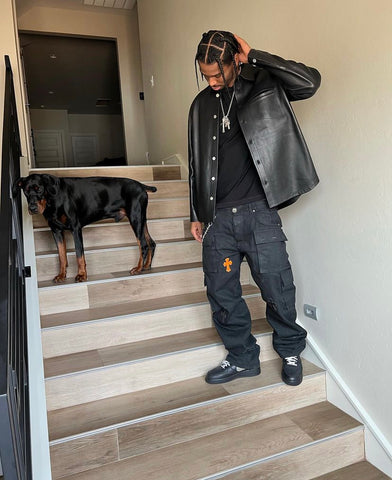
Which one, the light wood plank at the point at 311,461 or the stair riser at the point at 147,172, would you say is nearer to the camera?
the light wood plank at the point at 311,461

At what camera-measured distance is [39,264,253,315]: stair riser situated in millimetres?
2131

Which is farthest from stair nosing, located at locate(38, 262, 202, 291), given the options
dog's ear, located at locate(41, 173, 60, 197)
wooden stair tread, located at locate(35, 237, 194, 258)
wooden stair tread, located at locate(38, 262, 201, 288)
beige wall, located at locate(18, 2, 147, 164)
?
beige wall, located at locate(18, 2, 147, 164)

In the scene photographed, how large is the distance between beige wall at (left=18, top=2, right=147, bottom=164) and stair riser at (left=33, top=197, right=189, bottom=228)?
236 centimetres

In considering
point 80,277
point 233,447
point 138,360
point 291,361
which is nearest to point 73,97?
point 80,277

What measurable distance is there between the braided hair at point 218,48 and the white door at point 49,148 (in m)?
8.65

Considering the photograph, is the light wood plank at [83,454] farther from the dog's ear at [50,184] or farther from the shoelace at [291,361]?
the dog's ear at [50,184]

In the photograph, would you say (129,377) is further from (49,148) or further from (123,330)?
(49,148)

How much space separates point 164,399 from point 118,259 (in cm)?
106

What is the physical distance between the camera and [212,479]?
1.43 meters

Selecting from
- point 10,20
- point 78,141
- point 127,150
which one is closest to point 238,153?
point 10,20

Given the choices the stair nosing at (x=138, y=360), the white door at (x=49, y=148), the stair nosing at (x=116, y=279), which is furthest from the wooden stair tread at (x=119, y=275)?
the white door at (x=49, y=148)

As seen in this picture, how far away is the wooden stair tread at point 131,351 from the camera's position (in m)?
1.77

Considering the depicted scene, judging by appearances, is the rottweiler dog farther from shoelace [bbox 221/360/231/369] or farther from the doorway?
the doorway

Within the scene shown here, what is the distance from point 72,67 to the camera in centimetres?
673
